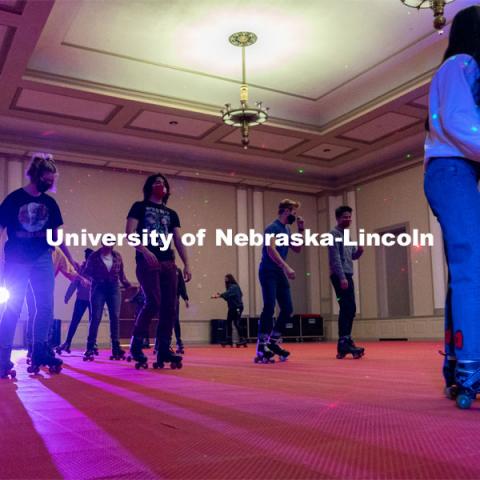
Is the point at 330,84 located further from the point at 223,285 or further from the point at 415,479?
the point at 415,479

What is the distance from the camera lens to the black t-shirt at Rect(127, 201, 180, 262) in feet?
13.7

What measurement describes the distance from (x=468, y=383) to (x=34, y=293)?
2.78 m

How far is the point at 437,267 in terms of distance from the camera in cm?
1220

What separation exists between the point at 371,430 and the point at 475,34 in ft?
4.72

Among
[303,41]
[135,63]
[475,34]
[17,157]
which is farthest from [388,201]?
[475,34]

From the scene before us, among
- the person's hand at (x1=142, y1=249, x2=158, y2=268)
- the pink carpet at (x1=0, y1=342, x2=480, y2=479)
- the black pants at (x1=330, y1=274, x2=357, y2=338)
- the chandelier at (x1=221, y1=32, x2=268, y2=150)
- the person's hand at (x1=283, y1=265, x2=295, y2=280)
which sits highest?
the chandelier at (x1=221, y1=32, x2=268, y2=150)

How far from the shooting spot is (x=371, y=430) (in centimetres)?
160

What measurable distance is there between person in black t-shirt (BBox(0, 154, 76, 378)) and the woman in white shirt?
2.54 meters

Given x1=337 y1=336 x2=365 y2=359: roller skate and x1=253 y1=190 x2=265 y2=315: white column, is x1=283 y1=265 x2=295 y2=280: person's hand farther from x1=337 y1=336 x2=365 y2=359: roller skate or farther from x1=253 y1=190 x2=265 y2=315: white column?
x1=253 y1=190 x2=265 y2=315: white column

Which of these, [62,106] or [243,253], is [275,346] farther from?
[243,253]

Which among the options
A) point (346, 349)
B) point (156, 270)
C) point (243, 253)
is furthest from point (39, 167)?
point (243, 253)

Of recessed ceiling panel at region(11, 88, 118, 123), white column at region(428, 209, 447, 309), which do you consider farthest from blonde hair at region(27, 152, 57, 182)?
white column at region(428, 209, 447, 309)

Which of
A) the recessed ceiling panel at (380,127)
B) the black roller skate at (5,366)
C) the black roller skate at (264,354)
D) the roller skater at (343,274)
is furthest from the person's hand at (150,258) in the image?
the recessed ceiling panel at (380,127)

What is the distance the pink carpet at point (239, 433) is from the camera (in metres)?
1.18
